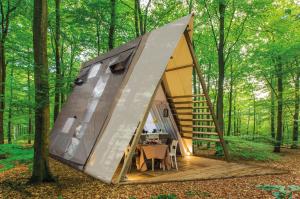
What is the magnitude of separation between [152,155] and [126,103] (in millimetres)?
1587

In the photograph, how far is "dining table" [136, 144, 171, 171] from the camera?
20.6 ft

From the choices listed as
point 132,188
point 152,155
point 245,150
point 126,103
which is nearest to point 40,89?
point 126,103

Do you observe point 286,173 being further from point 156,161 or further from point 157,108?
point 157,108

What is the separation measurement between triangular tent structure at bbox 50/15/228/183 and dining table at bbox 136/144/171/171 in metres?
0.47

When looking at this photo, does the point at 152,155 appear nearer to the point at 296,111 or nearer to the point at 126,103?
the point at 126,103

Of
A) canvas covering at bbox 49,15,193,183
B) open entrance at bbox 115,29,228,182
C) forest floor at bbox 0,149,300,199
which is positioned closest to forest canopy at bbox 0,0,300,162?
canvas covering at bbox 49,15,193,183

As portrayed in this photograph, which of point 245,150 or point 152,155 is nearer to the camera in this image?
point 152,155

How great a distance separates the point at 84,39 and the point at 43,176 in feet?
29.4

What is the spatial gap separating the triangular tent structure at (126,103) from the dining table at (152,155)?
467 mm

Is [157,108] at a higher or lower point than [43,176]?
higher

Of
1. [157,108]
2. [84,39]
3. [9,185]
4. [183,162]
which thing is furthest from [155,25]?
[9,185]

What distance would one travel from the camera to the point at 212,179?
207 inches

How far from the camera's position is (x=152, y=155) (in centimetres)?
630

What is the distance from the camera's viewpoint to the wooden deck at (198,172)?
523 centimetres
